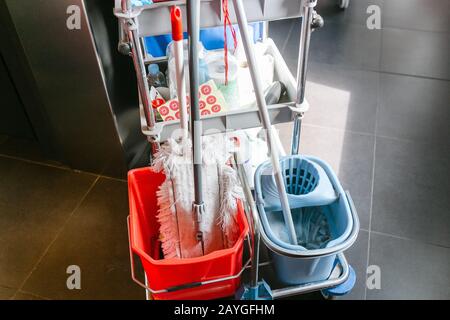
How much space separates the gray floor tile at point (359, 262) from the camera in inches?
46.1

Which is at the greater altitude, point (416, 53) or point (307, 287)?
point (416, 53)

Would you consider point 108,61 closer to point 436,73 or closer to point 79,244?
point 79,244

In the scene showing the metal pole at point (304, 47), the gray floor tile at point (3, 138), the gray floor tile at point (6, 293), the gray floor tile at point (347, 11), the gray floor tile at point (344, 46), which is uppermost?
the metal pole at point (304, 47)


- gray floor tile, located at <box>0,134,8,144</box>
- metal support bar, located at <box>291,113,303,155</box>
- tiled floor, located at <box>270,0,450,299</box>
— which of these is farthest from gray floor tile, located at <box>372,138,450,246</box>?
gray floor tile, located at <box>0,134,8,144</box>

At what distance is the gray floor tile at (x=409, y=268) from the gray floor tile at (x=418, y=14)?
137 centimetres

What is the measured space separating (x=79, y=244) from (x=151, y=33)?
76 centimetres

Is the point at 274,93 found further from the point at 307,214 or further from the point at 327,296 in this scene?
the point at 327,296

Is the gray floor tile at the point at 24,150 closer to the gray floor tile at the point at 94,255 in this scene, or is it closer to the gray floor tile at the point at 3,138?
the gray floor tile at the point at 3,138

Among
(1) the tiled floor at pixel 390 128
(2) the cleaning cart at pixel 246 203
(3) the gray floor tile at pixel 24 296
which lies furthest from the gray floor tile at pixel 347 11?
(3) the gray floor tile at pixel 24 296

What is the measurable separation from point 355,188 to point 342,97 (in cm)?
52

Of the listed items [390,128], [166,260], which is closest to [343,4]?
[390,128]

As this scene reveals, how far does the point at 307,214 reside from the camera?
1.12 m

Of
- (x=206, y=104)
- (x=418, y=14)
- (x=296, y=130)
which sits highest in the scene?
(x=206, y=104)
